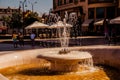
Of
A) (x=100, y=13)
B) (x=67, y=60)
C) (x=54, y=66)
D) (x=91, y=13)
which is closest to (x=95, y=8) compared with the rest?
(x=100, y=13)

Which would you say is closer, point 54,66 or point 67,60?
point 67,60

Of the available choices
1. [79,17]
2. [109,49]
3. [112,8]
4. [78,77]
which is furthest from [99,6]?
[78,77]

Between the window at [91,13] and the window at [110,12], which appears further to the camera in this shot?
the window at [91,13]

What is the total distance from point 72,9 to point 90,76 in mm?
51327

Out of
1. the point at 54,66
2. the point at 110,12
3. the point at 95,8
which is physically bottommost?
the point at 54,66

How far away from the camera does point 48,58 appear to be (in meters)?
13.0

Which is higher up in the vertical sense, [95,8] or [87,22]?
[95,8]

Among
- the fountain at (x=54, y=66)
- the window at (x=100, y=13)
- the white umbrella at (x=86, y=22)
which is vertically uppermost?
the window at (x=100, y=13)

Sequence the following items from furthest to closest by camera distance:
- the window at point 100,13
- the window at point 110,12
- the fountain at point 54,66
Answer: the window at point 100,13, the window at point 110,12, the fountain at point 54,66

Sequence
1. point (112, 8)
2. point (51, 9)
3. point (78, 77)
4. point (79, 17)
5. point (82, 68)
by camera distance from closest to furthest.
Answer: point (78, 77) → point (82, 68) → point (112, 8) → point (79, 17) → point (51, 9)

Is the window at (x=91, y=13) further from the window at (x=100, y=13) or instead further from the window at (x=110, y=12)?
the window at (x=110, y=12)

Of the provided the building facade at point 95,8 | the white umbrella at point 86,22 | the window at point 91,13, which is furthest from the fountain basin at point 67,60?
the window at point 91,13

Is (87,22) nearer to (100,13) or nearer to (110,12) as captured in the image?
(100,13)

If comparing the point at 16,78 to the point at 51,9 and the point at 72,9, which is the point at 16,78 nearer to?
the point at 72,9
